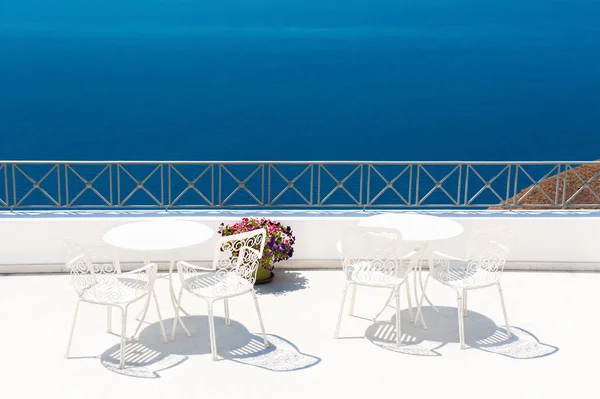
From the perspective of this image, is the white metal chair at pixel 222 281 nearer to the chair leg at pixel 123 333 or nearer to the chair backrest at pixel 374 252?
the chair leg at pixel 123 333

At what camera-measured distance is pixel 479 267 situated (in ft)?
18.8

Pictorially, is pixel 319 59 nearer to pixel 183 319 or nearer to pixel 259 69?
pixel 259 69

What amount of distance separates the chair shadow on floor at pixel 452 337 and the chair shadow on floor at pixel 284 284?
1.04 metres

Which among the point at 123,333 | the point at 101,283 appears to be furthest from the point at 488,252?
the point at 101,283

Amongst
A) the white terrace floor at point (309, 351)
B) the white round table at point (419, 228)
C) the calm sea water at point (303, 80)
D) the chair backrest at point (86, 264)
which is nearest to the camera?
the white terrace floor at point (309, 351)

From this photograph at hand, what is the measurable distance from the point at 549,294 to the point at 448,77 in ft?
153

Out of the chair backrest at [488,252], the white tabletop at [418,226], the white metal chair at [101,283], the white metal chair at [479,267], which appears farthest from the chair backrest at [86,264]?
the chair backrest at [488,252]

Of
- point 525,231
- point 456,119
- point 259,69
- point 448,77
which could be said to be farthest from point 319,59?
point 525,231

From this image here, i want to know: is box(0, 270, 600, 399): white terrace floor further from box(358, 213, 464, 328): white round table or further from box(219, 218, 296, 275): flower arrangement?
box(358, 213, 464, 328): white round table

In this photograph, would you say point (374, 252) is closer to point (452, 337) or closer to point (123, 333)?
point (452, 337)

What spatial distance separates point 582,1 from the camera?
58.8m

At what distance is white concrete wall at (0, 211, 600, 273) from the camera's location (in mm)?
6984

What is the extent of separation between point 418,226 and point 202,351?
1.87m

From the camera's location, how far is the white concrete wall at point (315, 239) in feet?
22.9
